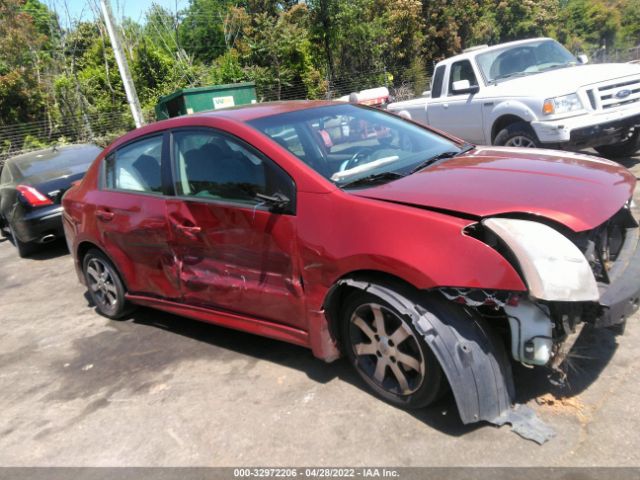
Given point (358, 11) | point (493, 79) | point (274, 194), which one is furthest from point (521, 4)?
point (274, 194)

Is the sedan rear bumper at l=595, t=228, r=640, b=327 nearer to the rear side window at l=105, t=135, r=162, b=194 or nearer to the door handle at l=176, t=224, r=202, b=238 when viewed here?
the door handle at l=176, t=224, r=202, b=238

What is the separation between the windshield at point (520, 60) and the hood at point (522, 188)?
15.8 ft

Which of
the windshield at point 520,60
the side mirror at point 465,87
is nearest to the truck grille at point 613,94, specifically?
the windshield at point 520,60

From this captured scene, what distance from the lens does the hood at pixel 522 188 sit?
108 inches

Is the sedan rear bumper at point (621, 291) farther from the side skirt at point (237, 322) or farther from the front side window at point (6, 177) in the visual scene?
the front side window at point (6, 177)

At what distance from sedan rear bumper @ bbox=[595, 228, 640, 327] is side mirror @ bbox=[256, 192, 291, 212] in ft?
5.47

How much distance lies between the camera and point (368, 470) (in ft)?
8.80

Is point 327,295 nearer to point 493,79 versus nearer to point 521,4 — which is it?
point 493,79

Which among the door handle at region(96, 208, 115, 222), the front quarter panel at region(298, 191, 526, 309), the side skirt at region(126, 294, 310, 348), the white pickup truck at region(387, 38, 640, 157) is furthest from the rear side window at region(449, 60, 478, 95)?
the front quarter panel at region(298, 191, 526, 309)

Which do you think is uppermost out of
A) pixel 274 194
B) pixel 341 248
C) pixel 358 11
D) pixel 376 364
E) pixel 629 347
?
pixel 358 11

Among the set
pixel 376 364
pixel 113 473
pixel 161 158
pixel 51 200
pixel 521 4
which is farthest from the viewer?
pixel 521 4

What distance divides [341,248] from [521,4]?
37.8 m

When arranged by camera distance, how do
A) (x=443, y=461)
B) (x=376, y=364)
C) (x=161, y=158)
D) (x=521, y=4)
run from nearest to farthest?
(x=443, y=461)
(x=376, y=364)
(x=161, y=158)
(x=521, y=4)

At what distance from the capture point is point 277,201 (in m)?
3.21
